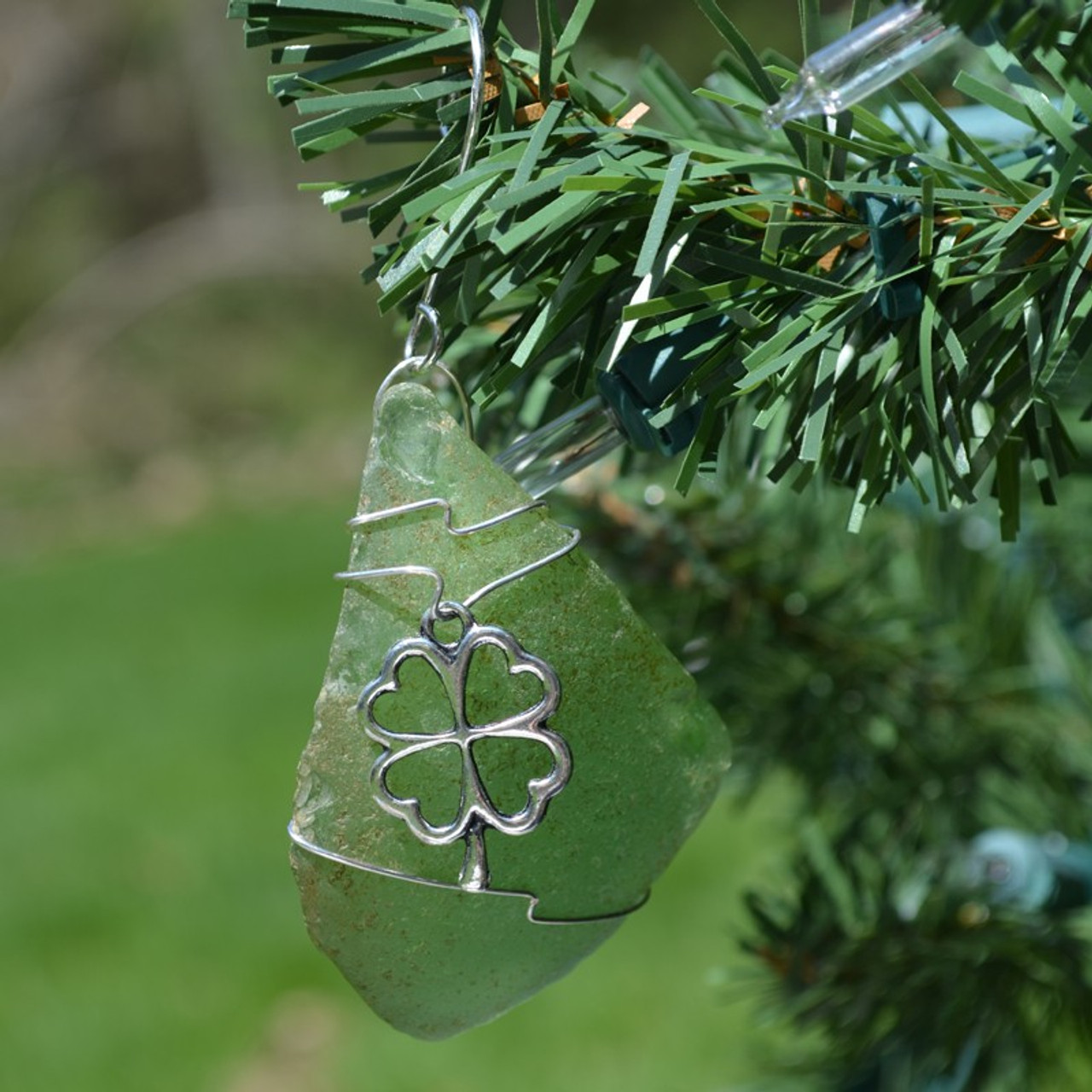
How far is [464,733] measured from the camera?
272mm

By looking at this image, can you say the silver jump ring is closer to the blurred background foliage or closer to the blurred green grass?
the blurred background foliage

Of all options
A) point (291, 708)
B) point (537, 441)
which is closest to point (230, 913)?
point (291, 708)

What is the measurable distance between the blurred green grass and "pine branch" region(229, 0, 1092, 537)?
1.42 ft

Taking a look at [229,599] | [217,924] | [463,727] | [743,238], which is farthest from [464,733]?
[229,599]

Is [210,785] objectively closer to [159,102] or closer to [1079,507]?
[1079,507]

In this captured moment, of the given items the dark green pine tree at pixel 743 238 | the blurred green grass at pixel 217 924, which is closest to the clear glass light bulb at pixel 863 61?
the dark green pine tree at pixel 743 238

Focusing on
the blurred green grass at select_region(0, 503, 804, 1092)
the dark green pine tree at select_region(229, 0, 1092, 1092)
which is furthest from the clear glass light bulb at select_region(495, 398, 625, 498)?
→ the blurred green grass at select_region(0, 503, 804, 1092)

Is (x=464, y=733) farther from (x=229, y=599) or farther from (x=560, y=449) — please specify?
(x=229, y=599)

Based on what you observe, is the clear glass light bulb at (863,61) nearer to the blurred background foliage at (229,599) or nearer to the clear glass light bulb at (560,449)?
the clear glass light bulb at (560,449)

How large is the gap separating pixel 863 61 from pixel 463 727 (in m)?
0.13

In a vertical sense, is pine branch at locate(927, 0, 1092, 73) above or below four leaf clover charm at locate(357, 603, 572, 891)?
above

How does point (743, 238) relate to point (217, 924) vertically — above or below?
above

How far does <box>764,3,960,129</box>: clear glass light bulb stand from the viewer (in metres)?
0.23

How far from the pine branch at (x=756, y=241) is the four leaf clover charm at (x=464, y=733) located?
44mm
